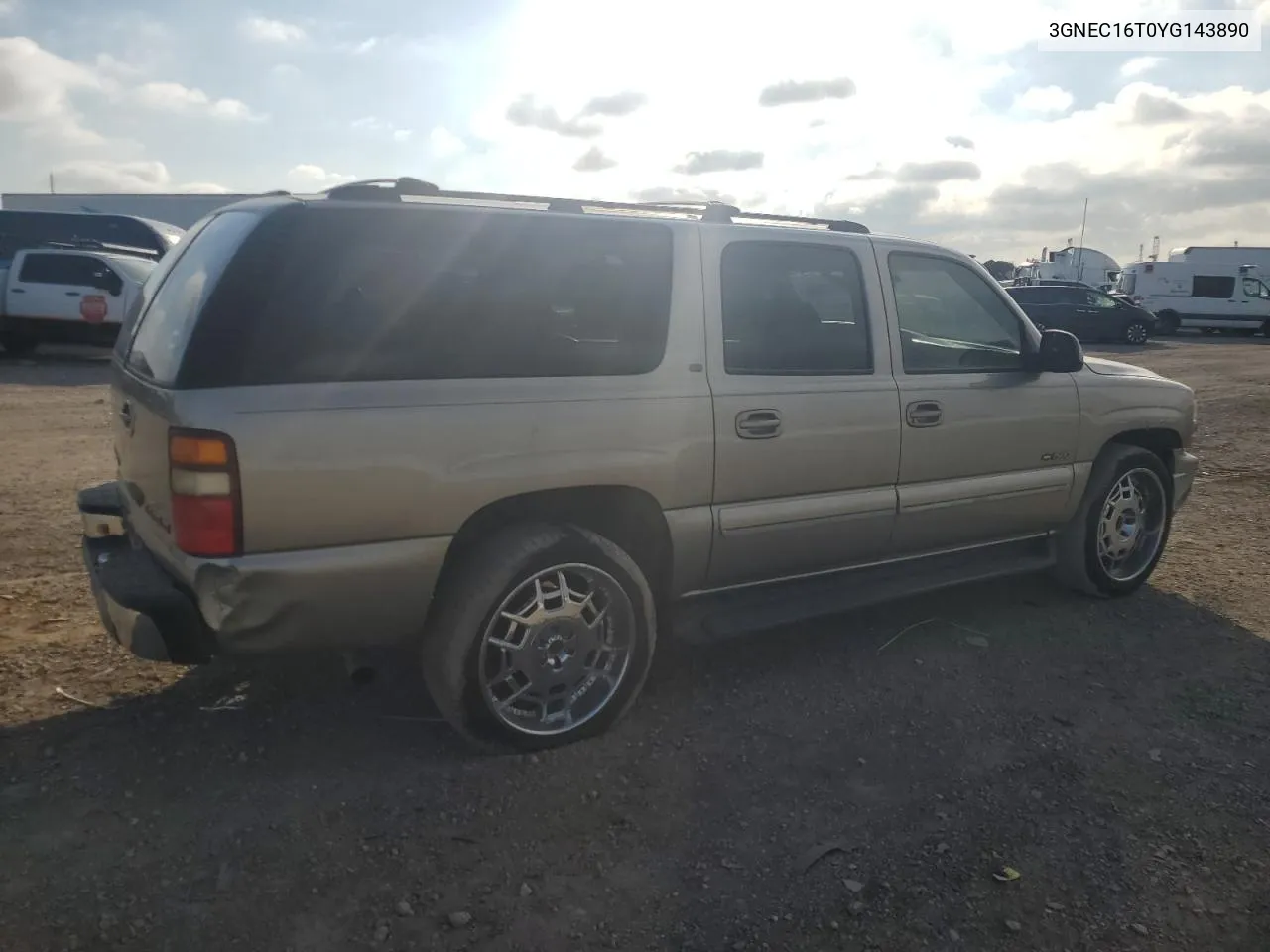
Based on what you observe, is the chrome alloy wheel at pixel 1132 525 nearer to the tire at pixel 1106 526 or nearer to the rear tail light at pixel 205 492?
the tire at pixel 1106 526

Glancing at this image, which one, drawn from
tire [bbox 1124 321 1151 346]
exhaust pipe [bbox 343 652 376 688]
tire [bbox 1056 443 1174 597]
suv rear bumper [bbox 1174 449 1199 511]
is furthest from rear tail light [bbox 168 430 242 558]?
tire [bbox 1124 321 1151 346]

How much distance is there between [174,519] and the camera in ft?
9.68

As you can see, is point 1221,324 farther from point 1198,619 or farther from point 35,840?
point 35,840

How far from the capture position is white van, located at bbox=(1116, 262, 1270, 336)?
29500mm

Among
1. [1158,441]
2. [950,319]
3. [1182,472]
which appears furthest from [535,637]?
[1182,472]

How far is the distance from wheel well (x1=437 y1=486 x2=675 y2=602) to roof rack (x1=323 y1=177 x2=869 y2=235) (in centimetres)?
105

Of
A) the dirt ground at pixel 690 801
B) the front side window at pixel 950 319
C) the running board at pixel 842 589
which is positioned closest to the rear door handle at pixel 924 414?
the front side window at pixel 950 319

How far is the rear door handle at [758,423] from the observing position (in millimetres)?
3801

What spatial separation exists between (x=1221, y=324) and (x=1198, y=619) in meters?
29.3

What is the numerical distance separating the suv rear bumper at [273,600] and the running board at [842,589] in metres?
1.16

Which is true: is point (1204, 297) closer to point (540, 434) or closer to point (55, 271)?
point (55, 271)

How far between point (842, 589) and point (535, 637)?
1.51m

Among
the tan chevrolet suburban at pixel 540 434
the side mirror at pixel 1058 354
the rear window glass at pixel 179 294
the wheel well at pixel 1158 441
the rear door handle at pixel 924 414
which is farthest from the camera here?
the wheel well at pixel 1158 441

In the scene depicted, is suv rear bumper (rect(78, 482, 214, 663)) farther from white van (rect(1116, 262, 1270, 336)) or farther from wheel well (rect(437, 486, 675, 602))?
white van (rect(1116, 262, 1270, 336))
